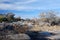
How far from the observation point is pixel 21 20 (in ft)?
56.7

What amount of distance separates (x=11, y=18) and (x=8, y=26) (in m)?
2.50

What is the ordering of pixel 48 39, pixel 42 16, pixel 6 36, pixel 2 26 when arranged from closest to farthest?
pixel 6 36 → pixel 48 39 → pixel 2 26 → pixel 42 16

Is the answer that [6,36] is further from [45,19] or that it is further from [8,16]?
[45,19]

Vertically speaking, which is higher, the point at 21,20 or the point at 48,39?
the point at 21,20

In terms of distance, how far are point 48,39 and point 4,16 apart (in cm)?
486

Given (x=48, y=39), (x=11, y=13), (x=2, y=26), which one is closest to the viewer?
(x=48, y=39)

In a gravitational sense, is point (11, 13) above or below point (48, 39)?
above

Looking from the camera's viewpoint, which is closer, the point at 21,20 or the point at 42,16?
the point at 21,20

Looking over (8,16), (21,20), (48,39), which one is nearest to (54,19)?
(21,20)

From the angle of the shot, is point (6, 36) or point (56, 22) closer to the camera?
point (6, 36)

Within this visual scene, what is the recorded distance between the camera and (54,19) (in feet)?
67.8

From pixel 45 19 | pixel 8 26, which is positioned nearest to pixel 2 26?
pixel 8 26

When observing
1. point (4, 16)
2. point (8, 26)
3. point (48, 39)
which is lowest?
point (48, 39)

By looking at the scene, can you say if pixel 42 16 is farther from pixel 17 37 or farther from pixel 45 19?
pixel 17 37
